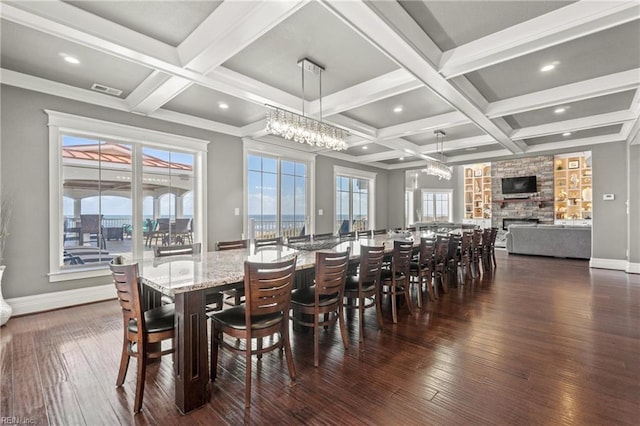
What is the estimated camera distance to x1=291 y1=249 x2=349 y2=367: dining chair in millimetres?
2377

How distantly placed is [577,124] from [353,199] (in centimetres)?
521

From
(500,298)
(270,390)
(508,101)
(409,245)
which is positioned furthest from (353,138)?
(270,390)

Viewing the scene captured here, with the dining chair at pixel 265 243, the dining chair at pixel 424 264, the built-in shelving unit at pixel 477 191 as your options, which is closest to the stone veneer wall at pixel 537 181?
the built-in shelving unit at pixel 477 191

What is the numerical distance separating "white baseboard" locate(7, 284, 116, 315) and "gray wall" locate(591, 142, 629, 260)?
371 inches

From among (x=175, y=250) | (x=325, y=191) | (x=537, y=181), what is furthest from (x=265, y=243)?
(x=537, y=181)

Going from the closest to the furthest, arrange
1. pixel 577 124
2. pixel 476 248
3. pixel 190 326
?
1. pixel 190 326
2. pixel 577 124
3. pixel 476 248

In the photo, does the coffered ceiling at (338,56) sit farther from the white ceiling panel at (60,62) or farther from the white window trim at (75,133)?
the white window trim at (75,133)

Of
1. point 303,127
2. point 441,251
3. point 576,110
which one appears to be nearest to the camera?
point 303,127

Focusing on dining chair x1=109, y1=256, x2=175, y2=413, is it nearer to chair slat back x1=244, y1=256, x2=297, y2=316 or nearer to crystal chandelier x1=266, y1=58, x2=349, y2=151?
chair slat back x1=244, y1=256, x2=297, y2=316

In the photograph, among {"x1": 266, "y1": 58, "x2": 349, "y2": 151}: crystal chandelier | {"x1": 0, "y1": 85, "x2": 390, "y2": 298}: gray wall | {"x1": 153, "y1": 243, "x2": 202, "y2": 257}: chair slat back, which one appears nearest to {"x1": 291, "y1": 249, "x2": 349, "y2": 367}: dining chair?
{"x1": 153, "y1": 243, "x2": 202, "y2": 257}: chair slat back

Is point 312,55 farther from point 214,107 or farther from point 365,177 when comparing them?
point 365,177

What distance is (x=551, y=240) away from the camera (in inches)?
305

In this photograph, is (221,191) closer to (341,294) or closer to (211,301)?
(211,301)

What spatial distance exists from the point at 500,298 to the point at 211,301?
393 cm
